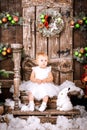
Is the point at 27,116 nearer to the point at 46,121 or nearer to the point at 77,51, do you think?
the point at 46,121

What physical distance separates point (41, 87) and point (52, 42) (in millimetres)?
1039

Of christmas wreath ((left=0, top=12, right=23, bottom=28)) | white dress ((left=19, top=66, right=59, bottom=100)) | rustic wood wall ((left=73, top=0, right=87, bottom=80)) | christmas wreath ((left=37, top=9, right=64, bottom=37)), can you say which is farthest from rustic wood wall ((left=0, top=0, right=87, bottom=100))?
white dress ((left=19, top=66, right=59, bottom=100))

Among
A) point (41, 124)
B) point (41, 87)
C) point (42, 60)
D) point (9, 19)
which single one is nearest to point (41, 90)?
point (41, 87)

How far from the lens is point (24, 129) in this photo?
15.6ft

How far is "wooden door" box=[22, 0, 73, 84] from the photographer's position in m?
6.12

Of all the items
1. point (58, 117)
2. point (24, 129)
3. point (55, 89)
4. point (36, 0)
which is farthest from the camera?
point (36, 0)

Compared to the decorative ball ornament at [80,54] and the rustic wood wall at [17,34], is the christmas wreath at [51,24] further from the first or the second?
the decorative ball ornament at [80,54]

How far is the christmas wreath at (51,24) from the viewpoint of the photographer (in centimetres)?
604

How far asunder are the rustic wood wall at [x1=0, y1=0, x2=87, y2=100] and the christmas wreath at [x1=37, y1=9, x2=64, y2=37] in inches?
13.3

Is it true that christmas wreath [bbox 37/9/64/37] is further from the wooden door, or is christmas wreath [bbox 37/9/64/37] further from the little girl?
the little girl

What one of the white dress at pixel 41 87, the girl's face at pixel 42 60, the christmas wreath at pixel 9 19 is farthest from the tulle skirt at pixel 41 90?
the christmas wreath at pixel 9 19

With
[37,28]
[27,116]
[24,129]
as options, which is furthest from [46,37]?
[24,129]

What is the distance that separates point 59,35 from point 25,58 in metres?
0.74

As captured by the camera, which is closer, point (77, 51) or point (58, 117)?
point (58, 117)
